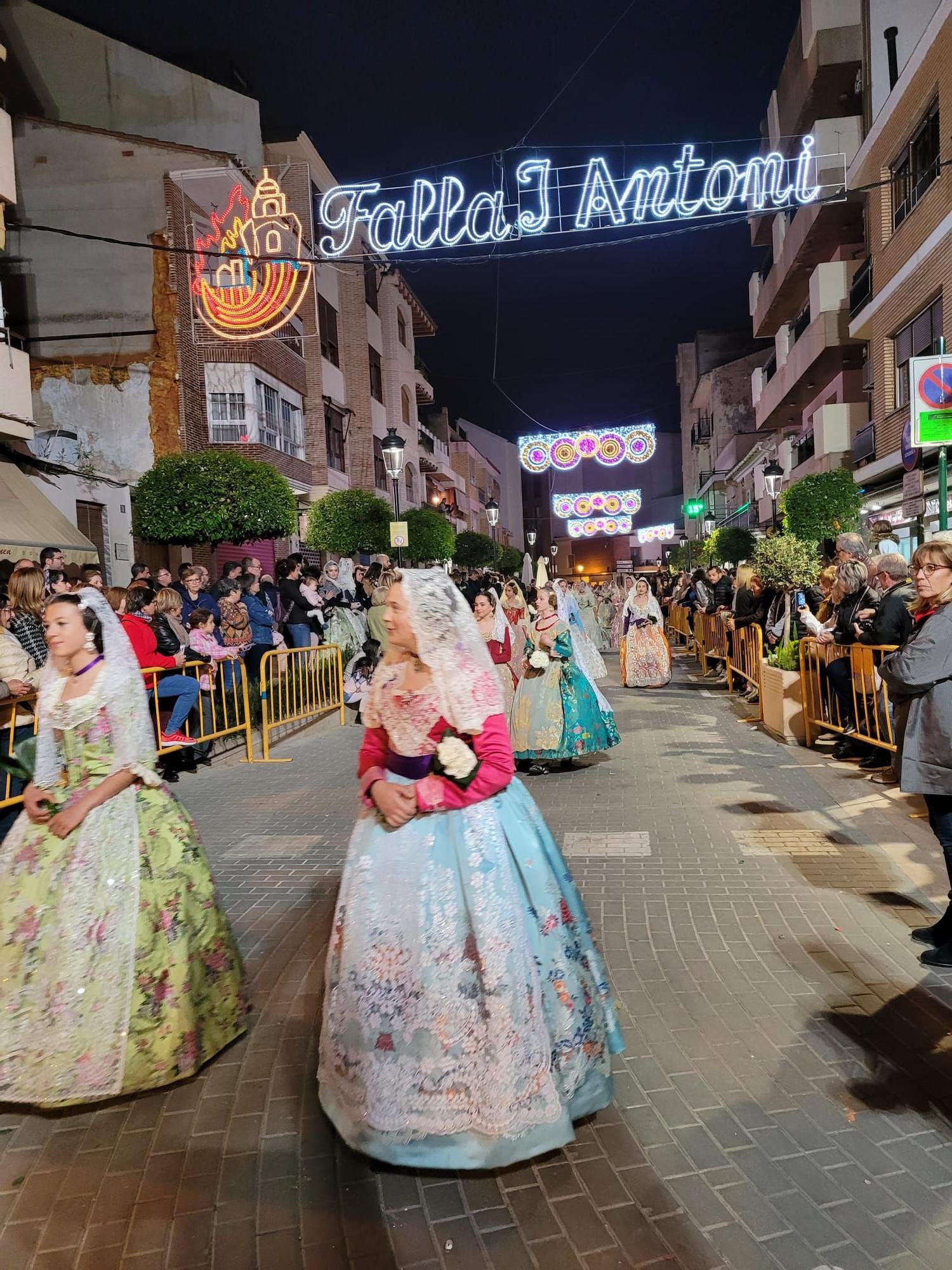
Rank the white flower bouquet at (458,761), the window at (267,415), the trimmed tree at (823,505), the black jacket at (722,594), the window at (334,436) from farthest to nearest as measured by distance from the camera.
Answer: the window at (334,436)
the window at (267,415)
the trimmed tree at (823,505)
the black jacket at (722,594)
the white flower bouquet at (458,761)

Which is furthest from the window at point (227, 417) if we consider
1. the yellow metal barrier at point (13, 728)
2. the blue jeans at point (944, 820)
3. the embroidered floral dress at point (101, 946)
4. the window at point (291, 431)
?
the blue jeans at point (944, 820)

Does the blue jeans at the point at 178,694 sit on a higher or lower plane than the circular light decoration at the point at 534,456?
lower

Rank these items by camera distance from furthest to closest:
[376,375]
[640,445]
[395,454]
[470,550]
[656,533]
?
[656,533] → [470,550] → [376,375] → [640,445] → [395,454]

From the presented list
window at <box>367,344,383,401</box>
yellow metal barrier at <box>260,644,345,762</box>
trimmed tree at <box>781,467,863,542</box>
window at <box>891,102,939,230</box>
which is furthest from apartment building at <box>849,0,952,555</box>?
window at <box>367,344,383,401</box>

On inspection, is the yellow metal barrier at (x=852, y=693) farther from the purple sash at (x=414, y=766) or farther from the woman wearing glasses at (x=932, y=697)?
the purple sash at (x=414, y=766)

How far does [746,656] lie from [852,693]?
5369 millimetres

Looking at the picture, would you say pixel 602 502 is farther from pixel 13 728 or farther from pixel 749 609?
pixel 13 728

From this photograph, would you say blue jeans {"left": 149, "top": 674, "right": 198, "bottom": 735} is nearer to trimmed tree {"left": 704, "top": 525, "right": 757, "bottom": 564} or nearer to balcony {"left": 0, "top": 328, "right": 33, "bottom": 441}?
balcony {"left": 0, "top": 328, "right": 33, "bottom": 441}

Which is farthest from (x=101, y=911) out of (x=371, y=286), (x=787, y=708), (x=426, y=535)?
(x=371, y=286)

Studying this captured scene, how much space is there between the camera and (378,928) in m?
2.83

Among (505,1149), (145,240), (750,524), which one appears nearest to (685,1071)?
(505,1149)

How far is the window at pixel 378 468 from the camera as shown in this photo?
1355 inches

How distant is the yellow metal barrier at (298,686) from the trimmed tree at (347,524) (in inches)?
365

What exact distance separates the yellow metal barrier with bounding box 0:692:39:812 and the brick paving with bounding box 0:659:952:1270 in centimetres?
198
